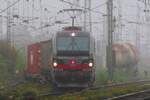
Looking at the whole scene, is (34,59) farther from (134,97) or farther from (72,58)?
(134,97)

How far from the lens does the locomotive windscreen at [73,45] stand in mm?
22266

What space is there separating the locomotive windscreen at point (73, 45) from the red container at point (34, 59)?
4.95 metres

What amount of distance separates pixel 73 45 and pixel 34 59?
7.25m

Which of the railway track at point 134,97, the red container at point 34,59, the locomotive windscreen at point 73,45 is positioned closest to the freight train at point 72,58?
the locomotive windscreen at point 73,45

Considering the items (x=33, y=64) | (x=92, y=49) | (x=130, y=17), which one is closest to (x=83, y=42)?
(x=92, y=49)

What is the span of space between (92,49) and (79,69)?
1.28 metres

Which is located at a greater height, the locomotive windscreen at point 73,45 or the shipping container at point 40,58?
the locomotive windscreen at point 73,45

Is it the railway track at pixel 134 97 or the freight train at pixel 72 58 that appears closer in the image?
the railway track at pixel 134 97

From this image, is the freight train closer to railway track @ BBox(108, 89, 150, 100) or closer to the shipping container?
the shipping container

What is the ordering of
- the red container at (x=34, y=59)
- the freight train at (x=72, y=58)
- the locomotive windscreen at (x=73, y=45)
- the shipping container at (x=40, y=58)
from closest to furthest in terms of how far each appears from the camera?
the freight train at (x=72, y=58), the locomotive windscreen at (x=73, y=45), the shipping container at (x=40, y=58), the red container at (x=34, y=59)

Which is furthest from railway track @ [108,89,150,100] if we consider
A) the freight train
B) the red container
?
the red container

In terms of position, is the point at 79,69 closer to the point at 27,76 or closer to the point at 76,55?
the point at 76,55

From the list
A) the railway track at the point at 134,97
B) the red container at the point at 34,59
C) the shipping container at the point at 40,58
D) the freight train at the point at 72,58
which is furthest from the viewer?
the red container at the point at 34,59

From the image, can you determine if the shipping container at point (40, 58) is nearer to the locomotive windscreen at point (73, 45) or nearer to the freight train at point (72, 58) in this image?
the freight train at point (72, 58)
